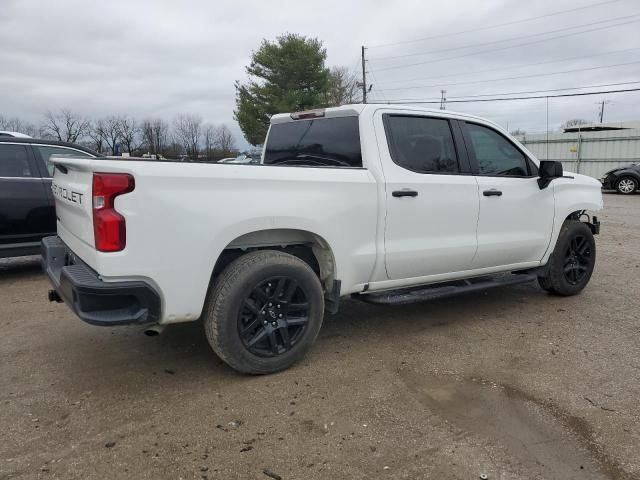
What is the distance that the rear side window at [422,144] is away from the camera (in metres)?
4.09

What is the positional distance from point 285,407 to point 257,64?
38988 millimetres

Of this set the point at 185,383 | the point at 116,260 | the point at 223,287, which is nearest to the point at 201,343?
the point at 185,383

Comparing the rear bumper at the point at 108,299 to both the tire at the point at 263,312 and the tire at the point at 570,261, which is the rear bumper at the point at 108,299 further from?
the tire at the point at 570,261

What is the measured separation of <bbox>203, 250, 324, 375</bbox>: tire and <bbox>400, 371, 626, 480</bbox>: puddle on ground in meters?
0.82

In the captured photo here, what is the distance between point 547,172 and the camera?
4.86m

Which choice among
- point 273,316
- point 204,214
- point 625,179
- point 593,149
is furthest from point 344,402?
point 593,149

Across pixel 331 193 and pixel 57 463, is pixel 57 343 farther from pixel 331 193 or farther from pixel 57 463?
pixel 331 193

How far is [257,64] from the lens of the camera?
39125 mm

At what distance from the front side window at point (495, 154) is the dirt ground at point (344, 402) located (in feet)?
4.60

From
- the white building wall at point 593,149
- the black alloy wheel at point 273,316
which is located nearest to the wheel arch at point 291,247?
the black alloy wheel at point 273,316

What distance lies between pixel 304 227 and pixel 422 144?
141 cm

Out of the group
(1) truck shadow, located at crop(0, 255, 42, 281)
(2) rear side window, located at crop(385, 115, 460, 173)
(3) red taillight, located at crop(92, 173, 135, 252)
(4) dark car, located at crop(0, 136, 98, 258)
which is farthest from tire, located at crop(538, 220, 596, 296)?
(1) truck shadow, located at crop(0, 255, 42, 281)

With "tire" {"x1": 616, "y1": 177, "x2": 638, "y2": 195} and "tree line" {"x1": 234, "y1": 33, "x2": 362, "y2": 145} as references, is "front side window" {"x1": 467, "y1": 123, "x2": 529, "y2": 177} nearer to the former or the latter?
"tire" {"x1": 616, "y1": 177, "x2": 638, "y2": 195}

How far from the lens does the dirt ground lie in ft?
8.59
